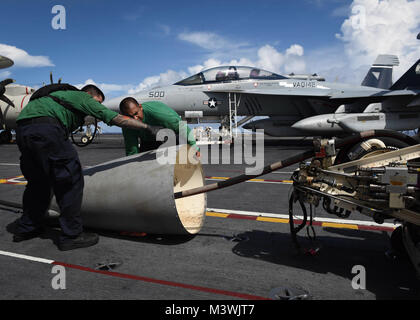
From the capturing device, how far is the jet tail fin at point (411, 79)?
55.6ft

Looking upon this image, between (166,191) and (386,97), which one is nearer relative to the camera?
(166,191)

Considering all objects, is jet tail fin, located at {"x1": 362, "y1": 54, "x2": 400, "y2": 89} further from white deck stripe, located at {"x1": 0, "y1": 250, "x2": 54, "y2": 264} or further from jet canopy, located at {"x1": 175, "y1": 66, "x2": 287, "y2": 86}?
white deck stripe, located at {"x1": 0, "y1": 250, "x2": 54, "y2": 264}

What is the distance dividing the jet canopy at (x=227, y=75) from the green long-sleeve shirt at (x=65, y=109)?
14318mm

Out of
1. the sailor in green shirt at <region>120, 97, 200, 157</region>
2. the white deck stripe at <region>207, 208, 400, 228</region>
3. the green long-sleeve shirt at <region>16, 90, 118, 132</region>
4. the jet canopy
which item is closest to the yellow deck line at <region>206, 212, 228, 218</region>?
the white deck stripe at <region>207, 208, 400, 228</region>

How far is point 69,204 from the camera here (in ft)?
11.6

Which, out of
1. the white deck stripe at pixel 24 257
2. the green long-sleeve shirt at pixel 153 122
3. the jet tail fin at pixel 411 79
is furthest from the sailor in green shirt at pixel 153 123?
the jet tail fin at pixel 411 79

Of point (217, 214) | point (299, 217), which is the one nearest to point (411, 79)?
point (299, 217)

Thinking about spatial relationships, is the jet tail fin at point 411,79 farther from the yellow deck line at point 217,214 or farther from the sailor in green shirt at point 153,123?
the sailor in green shirt at point 153,123

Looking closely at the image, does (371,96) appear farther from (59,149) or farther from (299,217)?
(59,149)

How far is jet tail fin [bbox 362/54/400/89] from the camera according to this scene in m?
26.8

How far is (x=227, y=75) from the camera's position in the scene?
17.3 meters

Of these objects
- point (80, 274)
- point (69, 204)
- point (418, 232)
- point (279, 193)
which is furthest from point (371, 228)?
point (69, 204)

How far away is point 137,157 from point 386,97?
16.0 m
